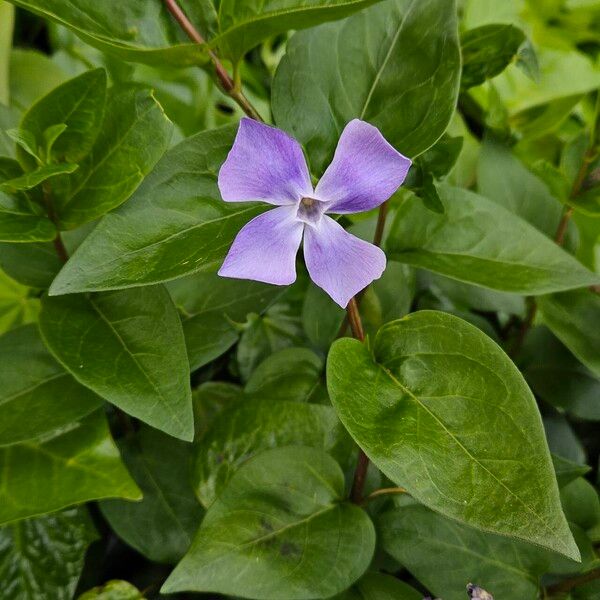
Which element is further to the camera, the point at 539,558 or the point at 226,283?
the point at 226,283

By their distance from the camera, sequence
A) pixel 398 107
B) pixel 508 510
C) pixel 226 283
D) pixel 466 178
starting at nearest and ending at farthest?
1. pixel 508 510
2. pixel 398 107
3. pixel 226 283
4. pixel 466 178

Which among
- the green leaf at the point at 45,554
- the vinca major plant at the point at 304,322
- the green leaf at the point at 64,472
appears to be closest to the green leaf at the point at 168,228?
the vinca major plant at the point at 304,322

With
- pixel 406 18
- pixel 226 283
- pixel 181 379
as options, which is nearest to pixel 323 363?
pixel 226 283

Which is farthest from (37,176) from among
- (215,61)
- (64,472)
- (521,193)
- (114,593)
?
(521,193)

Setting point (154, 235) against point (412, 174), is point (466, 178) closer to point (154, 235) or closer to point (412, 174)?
point (412, 174)

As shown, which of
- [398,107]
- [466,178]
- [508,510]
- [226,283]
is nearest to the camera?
[508,510]

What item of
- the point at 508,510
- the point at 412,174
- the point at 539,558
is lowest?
the point at 539,558
